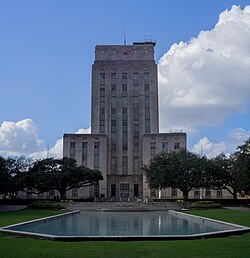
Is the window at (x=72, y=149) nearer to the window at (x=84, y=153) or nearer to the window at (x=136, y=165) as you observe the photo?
the window at (x=84, y=153)

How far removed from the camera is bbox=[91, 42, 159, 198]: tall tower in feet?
278

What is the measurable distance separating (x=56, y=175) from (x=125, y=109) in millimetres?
30080

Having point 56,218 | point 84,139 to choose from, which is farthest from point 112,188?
point 56,218

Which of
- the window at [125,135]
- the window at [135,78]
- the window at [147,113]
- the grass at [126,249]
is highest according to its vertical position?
the window at [135,78]

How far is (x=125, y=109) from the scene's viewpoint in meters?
87.4

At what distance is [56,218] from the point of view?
30.4 meters

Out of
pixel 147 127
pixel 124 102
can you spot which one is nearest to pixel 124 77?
pixel 124 102

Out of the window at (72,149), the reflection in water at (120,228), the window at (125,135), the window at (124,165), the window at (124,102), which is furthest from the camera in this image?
the window at (124,102)

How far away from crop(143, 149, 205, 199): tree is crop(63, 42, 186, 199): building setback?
1971cm

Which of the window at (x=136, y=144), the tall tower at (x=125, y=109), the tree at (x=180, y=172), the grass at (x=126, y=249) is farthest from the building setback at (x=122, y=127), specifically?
the grass at (x=126, y=249)

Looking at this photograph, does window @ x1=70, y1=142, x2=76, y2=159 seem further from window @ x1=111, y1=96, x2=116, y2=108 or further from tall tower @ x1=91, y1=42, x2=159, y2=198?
window @ x1=111, y1=96, x2=116, y2=108

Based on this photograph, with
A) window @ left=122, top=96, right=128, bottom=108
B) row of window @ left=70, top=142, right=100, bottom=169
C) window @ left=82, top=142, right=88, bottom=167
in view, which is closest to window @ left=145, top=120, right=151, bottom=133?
window @ left=122, top=96, right=128, bottom=108

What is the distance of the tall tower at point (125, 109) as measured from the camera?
8481 cm

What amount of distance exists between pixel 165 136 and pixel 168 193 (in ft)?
38.3
